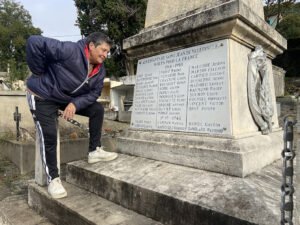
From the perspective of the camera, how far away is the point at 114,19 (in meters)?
29.4

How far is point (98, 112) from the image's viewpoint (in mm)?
3705

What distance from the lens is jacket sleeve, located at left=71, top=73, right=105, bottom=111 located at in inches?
134

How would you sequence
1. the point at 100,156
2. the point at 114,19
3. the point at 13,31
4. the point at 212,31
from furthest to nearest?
1. the point at 13,31
2. the point at 114,19
3. the point at 100,156
4. the point at 212,31

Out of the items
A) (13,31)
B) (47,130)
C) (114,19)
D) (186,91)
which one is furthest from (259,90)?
(13,31)

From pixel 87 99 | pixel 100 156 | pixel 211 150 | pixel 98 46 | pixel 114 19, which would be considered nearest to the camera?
pixel 211 150

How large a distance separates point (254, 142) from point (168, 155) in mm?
792

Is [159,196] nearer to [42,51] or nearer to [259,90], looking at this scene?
[259,90]

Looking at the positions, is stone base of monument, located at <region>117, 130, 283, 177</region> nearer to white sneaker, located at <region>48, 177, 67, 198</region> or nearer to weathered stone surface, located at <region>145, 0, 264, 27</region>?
white sneaker, located at <region>48, 177, 67, 198</region>

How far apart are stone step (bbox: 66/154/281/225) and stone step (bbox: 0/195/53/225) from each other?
1.82 feet

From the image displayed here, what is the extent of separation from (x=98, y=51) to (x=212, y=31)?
112 cm

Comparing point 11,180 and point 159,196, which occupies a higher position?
point 159,196

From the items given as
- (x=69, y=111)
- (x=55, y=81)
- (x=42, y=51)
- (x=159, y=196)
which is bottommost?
(x=159, y=196)

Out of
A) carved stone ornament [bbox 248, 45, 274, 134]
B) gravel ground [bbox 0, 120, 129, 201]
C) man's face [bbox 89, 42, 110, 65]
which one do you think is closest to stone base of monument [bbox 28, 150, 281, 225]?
carved stone ornament [bbox 248, 45, 274, 134]

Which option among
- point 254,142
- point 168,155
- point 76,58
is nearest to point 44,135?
point 76,58
